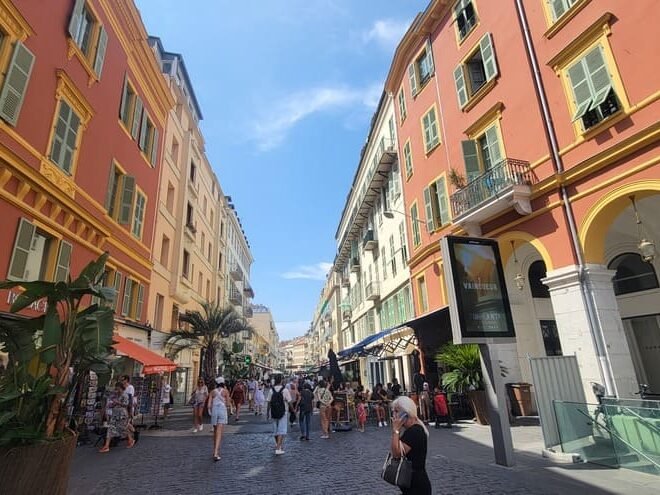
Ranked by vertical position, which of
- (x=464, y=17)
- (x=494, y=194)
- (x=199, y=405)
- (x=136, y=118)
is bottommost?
(x=199, y=405)

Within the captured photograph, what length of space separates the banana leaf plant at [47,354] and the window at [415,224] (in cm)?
1573

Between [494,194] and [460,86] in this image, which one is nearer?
[494,194]

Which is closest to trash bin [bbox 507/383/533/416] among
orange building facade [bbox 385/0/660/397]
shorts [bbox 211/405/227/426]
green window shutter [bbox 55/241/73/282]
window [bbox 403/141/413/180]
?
orange building facade [bbox 385/0/660/397]

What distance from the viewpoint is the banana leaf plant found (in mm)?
4500

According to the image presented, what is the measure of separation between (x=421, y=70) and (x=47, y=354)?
19.7 metres

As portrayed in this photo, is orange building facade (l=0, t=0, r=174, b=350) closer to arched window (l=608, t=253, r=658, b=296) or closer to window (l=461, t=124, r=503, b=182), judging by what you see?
window (l=461, t=124, r=503, b=182)

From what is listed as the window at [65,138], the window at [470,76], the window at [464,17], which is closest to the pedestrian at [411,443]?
the window at [65,138]

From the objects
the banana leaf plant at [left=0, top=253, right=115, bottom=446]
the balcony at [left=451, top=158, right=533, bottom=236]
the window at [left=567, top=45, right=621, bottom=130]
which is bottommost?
the banana leaf plant at [left=0, top=253, right=115, bottom=446]

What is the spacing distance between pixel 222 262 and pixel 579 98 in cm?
3225

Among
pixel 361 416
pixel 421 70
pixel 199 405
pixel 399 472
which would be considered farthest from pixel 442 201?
pixel 399 472

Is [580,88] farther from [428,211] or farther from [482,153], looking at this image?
[428,211]

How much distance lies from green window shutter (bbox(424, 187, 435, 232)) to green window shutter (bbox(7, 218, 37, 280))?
14253 mm

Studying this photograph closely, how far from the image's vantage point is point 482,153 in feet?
48.5

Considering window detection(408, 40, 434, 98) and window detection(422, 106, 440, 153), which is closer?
window detection(422, 106, 440, 153)
